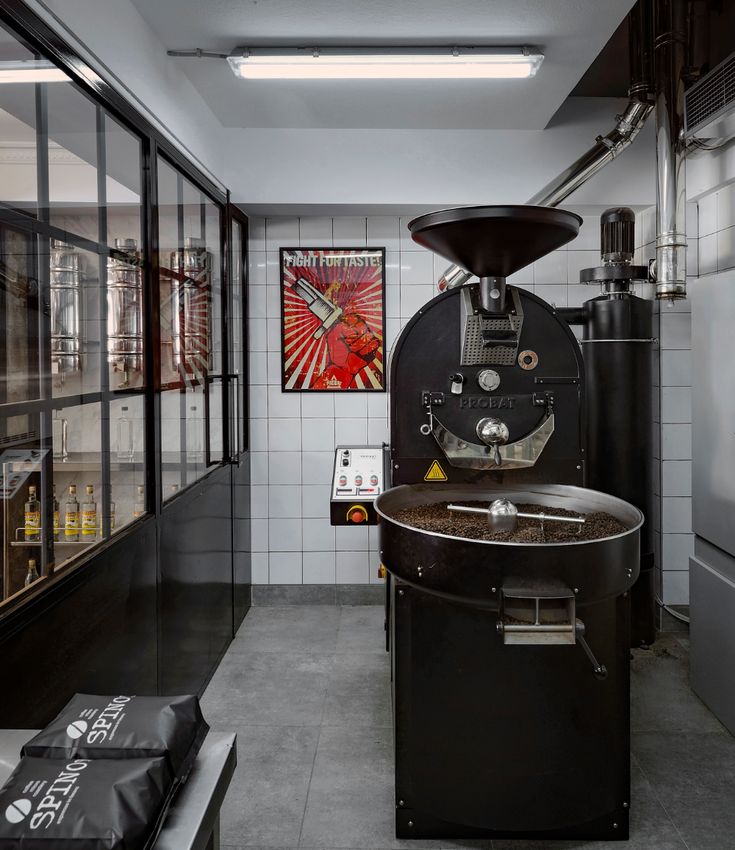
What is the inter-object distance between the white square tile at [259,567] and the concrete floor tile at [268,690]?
80 cm

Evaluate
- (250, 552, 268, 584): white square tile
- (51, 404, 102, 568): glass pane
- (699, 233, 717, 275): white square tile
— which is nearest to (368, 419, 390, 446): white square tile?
(250, 552, 268, 584): white square tile

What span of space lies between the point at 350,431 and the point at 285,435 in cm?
42

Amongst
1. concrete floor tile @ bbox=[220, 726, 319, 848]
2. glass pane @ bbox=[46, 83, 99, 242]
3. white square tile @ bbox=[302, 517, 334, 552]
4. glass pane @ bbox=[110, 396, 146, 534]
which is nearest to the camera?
glass pane @ bbox=[46, 83, 99, 242]

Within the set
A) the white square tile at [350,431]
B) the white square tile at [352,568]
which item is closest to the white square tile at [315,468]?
the white square tile at [350,431]

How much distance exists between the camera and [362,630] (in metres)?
4.00

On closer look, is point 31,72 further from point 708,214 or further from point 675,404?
point 675,404

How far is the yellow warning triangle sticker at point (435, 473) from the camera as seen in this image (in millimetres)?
2463

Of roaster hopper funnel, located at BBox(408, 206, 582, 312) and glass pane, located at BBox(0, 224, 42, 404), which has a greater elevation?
roaster hopper funnel, located at BBox(408, 206, 582, 312)

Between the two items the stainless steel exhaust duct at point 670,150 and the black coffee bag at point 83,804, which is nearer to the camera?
the black coffee bag at point 83,804

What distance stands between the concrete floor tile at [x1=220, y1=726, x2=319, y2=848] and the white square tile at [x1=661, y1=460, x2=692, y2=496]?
2.44 metres

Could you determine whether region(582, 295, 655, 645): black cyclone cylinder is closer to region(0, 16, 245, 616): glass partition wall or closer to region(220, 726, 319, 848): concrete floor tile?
region(220, 726, 319, 848): concrete floor tile

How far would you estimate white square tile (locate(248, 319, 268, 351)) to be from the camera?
4.31 m

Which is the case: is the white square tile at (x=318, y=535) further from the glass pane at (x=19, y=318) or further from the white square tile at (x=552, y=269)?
the glass pane at (x=19, y=318)

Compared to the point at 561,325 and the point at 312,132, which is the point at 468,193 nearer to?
the point at 312,132
